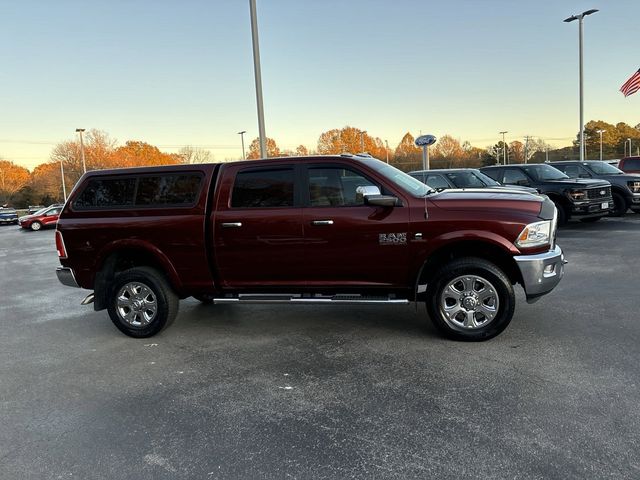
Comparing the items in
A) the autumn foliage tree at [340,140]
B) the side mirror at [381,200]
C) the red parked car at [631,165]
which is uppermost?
the autumn foliage tree at [340,140]

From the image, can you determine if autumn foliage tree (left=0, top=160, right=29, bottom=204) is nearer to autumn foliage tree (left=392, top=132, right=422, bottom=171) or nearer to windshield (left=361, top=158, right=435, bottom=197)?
autumn foliage tree (left=392, top=132, right=422, bottom=171)

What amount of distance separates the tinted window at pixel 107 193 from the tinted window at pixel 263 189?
134 cm

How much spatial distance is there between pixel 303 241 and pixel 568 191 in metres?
11.1

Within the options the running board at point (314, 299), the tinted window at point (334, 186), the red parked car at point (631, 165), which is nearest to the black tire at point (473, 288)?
the running board at point (314, 299)

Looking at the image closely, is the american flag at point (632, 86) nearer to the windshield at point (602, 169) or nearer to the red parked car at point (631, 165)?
the red parked car at point (631, 165)

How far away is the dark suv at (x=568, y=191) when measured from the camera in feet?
44.6

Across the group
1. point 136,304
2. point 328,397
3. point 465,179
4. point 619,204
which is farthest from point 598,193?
point 136,304

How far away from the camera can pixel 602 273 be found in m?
8.05

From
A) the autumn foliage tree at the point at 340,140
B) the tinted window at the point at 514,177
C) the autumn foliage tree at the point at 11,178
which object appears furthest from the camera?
the autumn foliage tree at the point at 340,140

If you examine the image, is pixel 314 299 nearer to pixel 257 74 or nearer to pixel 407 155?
pixel 257 74

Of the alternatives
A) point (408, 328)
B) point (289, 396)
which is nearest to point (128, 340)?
point (289, 396)

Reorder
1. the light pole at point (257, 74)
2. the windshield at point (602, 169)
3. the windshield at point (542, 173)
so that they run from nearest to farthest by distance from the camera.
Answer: the light pole at point (257, 74)
the windshield at point (542, 173)
the windshield at point (602, 169)

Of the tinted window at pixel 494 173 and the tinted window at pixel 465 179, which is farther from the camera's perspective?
the tinted window at pixel 494 173

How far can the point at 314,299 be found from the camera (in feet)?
17.6
